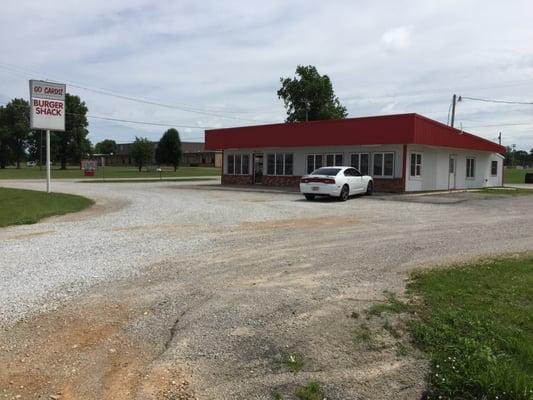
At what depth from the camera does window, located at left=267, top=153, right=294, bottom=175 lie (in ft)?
112

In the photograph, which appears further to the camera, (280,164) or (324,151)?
(280,164)

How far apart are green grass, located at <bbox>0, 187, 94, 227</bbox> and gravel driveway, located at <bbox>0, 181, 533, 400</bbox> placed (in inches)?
97.5

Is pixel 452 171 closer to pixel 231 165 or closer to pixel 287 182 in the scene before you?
pixel 287 182

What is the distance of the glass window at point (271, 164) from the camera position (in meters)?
35.2


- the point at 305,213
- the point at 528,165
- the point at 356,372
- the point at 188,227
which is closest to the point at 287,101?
the point at 305,213

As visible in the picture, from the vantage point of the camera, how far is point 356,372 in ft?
14.3

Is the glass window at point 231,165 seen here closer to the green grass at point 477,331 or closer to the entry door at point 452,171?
the entry door at point 452,171

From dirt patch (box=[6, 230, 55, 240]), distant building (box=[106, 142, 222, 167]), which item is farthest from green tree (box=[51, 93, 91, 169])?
dirt patch (box=[6, 230, 55, 240])

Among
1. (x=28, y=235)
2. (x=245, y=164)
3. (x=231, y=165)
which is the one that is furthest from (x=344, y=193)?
(x=231, y=165)

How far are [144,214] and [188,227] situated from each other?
3.64 m

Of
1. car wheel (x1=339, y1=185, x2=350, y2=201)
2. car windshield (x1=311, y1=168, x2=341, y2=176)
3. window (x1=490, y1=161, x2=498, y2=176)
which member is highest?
window (x1=490, y1=161, x2=498, y2=176)

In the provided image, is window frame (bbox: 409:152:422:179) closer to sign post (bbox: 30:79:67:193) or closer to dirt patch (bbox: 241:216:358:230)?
dirt patch (bbox: 241:216:358:230)

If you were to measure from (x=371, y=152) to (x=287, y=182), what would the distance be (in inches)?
262

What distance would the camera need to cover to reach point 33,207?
61.4ft
